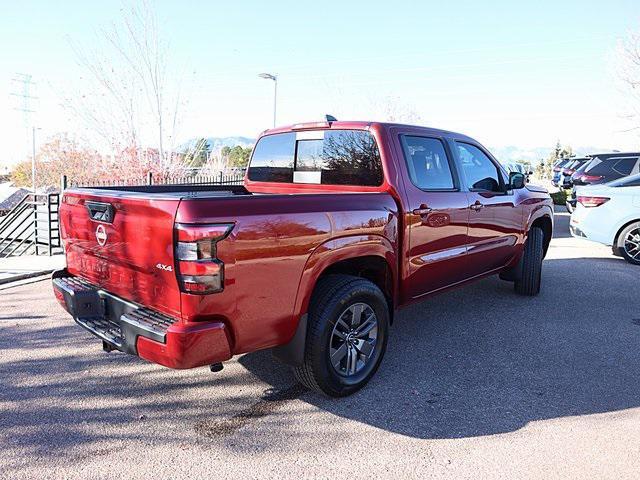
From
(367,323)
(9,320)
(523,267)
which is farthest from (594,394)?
(9,320)

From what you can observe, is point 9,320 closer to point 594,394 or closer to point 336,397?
point 336,397

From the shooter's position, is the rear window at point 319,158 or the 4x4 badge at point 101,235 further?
the rear window at point 319,158

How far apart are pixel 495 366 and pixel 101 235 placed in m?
3.14

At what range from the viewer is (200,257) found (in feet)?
7.99

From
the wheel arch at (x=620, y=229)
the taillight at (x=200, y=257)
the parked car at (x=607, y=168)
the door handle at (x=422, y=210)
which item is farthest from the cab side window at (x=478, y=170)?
the parked car at (x=607, y=168)

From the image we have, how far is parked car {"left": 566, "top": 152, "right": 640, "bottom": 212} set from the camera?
12.7 metres

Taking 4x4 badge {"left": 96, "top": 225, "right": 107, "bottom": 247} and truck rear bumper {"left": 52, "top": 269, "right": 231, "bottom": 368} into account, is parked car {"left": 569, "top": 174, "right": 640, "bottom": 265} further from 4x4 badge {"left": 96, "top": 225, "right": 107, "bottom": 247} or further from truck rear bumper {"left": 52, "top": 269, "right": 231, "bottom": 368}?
4x4 badge {"left": 96, "top": 225, "right": 107, "bottom": 247}

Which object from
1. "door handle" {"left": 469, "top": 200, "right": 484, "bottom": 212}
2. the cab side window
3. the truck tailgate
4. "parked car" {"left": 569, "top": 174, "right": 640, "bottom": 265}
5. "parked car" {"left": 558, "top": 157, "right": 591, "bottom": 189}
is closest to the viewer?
the truck tailgate

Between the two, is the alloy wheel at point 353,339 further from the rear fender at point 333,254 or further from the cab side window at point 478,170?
the cab side window at point 478,170

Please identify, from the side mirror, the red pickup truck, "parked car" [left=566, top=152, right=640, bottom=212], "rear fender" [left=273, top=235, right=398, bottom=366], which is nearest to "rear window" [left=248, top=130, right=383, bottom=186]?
the red pickup truck

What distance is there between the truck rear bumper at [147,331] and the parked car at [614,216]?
25.6 ft

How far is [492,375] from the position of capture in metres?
3.73

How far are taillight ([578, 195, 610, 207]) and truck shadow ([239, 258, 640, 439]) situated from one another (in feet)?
9.52

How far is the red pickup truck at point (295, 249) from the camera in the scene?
251 cm
